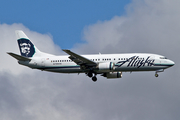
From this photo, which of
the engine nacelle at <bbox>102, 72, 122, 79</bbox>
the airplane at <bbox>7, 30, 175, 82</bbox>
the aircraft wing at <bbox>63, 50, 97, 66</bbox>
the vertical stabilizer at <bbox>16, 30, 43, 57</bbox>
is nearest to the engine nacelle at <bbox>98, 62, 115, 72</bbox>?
the airplane at <bbox>7, 30, 175, 82</bbox>

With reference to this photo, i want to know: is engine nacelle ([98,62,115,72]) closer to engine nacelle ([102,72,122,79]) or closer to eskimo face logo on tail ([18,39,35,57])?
engine nacelle ([102,72,122,79])

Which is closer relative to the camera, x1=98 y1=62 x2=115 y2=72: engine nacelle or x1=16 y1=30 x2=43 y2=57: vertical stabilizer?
x1=98 y1=62 x2=115 y2=72: engine nacelle

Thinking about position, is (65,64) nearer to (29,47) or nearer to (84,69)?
(84,69)

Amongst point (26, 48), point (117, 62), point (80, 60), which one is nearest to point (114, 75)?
point (117, 62)

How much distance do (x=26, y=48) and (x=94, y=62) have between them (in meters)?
14.9

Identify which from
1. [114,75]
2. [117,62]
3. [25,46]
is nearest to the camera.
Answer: [117,62]

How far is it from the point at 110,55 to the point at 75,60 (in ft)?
20.3

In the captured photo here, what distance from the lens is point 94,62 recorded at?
6316 cm

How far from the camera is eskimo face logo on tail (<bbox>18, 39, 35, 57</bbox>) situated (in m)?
69.6

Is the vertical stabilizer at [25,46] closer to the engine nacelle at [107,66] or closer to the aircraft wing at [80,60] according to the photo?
the aircraft wing at [80,60]

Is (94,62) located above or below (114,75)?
above

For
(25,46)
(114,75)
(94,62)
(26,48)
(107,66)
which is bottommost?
(114,75)

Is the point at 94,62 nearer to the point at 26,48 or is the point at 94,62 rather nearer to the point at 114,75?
the point at 114,75

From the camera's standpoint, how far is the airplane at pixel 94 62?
62219mm
